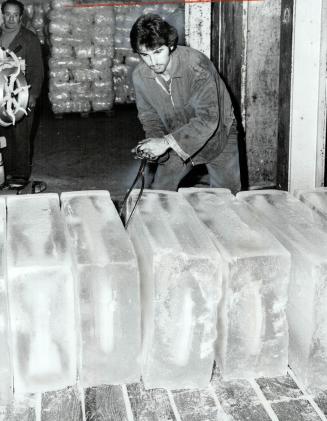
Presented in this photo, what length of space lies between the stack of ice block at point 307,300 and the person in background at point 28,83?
16.6 ft

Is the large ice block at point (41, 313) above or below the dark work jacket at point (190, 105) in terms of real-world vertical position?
below

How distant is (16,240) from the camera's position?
2.09 m

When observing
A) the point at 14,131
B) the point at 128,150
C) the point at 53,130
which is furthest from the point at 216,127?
the point at 53,130

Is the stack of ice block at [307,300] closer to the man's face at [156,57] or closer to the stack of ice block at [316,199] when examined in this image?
the stack of ice block at [316,199]

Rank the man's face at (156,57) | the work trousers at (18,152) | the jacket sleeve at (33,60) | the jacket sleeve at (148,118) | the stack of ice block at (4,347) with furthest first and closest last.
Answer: the jacket sleeve at (33,60)
the work trousers at (18,152)
the jacket sleeve at (148,118)
the man's face at (156,57)
the stack of ice block at (4,347)

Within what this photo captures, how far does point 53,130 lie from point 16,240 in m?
7.92

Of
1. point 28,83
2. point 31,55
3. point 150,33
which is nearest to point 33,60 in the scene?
point 31,55

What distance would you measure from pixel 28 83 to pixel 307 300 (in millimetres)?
5869

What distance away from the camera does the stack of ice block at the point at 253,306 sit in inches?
77.7

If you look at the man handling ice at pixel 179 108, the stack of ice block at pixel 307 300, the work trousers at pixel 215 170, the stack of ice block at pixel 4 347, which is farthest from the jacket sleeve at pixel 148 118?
the stack of ice block at pixel 4 347

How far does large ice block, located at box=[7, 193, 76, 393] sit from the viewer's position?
1.92 m

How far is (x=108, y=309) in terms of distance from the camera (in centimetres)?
197

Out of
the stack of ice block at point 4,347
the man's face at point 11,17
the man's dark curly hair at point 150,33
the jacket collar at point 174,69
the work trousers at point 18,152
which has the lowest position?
the work trousers at point 18,152

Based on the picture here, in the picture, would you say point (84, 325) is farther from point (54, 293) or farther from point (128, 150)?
point (128, 150)
